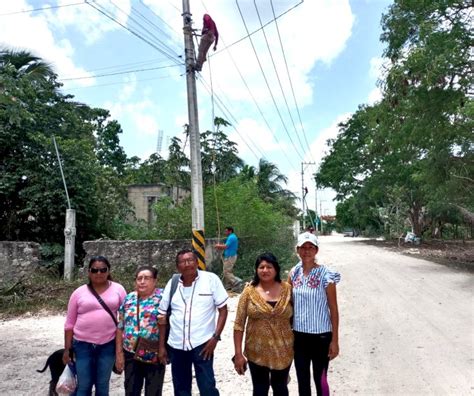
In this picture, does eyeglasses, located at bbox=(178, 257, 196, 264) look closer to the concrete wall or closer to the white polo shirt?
the white polo shirt

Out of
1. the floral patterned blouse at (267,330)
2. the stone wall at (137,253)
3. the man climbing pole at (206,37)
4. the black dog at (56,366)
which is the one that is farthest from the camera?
the stone wall at (137,253)

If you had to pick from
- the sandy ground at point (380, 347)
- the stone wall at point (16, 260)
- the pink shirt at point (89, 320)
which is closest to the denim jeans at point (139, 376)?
the pink shirt at point (89, 320)

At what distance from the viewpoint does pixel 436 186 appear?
52.3 feet

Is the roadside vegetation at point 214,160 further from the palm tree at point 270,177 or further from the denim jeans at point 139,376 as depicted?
the palm tree at point 270,177

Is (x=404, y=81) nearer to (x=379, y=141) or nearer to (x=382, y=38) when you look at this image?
(x=382, y=38)

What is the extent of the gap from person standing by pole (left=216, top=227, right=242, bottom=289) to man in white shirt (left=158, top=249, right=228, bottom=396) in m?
7.17

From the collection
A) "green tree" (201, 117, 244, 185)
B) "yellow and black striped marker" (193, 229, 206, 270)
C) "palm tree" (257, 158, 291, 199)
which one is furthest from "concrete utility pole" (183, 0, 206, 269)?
"palm tree" (257, 158, 291, 199)

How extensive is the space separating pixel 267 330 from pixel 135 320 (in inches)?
42.8

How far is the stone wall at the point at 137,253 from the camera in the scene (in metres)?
10.9

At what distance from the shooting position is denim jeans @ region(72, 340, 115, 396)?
3465 mm

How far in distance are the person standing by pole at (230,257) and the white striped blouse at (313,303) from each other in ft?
23.9

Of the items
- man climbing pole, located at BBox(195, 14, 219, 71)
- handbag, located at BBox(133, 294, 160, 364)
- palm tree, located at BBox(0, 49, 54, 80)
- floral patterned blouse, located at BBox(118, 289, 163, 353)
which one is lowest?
handbag, located at BBox(133, 294, 160, 364)

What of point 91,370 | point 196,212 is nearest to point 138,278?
point 91,370

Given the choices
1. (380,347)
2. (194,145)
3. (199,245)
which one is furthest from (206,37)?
(380,347)
